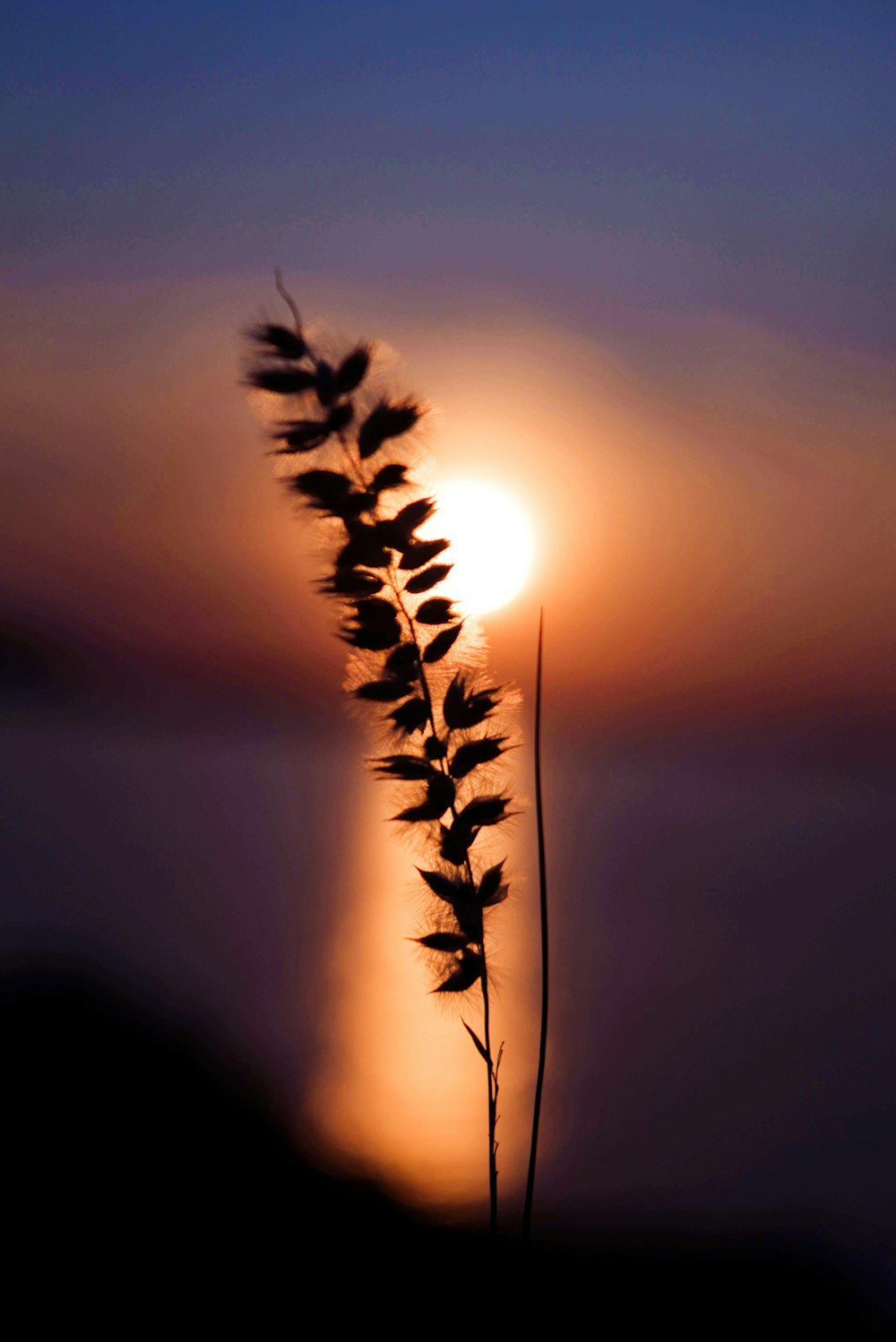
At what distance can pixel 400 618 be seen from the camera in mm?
1589

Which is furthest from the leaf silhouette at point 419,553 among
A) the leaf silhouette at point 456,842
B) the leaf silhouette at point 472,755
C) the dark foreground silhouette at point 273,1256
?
the dark foreground silhouette at point 273,1256

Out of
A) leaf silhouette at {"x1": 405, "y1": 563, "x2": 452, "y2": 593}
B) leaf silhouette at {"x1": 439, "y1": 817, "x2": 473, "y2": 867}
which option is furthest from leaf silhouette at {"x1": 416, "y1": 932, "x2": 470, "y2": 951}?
leaf silhouette at {"x1": 405, "y1": 563, "x2": 452, "y2": 593}

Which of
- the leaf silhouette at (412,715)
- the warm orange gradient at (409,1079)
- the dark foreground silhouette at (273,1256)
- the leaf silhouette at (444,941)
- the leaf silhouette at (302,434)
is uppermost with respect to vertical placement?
the leaf silhouette at (302,434)

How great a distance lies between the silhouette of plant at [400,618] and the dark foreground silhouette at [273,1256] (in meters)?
0.49

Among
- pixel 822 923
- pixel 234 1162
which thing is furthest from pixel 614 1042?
pixel 234 1162

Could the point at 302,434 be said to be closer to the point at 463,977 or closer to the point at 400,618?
the point at 400,618

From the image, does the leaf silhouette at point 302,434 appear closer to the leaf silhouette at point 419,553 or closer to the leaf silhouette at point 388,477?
the leaf silhouette at point 388,477

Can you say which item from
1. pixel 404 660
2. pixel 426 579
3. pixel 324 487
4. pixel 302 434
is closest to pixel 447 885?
pixel 404 660

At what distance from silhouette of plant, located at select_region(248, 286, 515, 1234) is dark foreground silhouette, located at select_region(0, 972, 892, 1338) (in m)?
0.49

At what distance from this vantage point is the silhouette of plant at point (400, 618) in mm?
1516

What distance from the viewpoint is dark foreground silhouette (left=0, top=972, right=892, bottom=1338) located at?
3.20m

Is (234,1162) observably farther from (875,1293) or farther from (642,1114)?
(642,1114)

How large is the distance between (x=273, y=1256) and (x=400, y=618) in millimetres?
3588

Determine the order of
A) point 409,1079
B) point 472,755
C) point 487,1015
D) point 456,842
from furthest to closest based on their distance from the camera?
point 409,1079, point 472,755, point 456,842, point 487,1015
